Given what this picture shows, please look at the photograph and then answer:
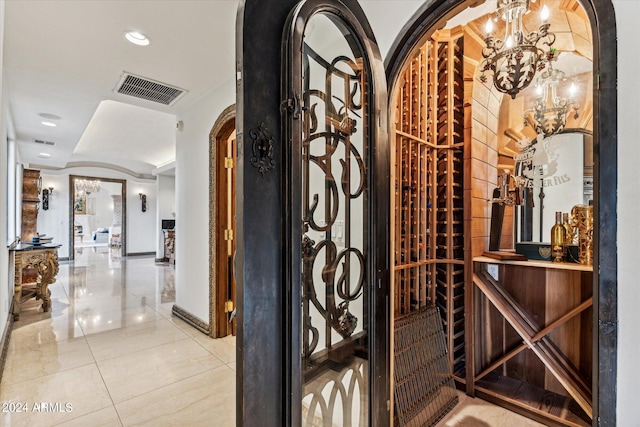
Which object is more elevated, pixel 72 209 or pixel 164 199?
pixel 164 199

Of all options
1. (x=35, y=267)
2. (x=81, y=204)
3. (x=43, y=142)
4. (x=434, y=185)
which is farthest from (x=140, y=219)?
(x=434, y=185)

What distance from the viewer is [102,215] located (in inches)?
581

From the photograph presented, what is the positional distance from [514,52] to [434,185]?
3.18 ft

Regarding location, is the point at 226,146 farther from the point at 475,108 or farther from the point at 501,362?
the point at 501,362

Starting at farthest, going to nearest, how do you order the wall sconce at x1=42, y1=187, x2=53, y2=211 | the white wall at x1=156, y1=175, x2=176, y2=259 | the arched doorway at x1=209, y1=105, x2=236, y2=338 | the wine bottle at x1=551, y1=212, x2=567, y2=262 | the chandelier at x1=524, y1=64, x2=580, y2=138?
the white wall at x1=156, y1=175, x2=176, y2=259
the wall sconce at x1=42, y1=187, x2=53, y2=211
the arched doorway at x1=209, y1=105, x2=236, y2=338
the chandelier at x1=524, y1=64, x2=580, y2=138
the wine bottle at x1=551, y1=212, x2=567, y2=262

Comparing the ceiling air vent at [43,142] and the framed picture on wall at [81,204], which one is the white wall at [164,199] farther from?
the framed picture on wall at [81,204]

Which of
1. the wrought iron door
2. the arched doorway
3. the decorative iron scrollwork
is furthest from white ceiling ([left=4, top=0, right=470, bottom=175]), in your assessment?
the decorative iron scrollwork

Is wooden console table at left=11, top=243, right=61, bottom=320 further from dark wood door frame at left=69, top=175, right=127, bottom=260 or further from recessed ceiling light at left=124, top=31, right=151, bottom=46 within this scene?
dark wood door frame at left=69, top=175, right=127, bottom=260

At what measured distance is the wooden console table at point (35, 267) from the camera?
151 inches

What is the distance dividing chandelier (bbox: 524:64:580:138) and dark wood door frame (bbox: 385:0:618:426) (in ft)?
4.97

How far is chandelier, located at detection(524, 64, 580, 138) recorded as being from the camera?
89.3 inches

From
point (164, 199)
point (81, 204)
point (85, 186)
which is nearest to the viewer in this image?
point (164, 199)

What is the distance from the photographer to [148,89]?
10.2ft

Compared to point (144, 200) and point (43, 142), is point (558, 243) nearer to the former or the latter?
point (43, 142)
